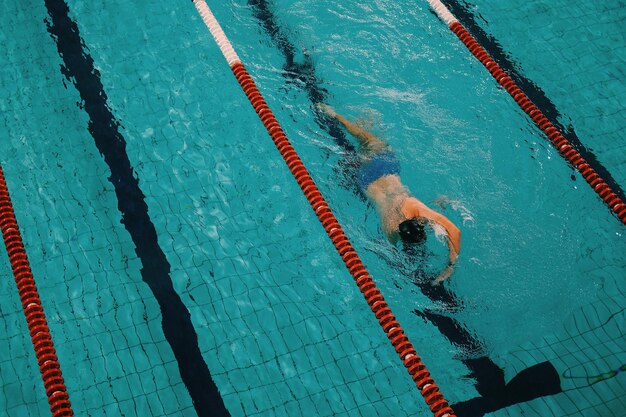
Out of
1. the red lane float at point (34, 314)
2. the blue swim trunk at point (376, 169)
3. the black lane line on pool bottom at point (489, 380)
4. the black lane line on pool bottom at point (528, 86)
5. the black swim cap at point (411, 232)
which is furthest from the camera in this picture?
the black lane line on pool bottom at point (528, 86)

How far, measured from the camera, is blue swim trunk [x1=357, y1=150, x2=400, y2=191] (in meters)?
4.84

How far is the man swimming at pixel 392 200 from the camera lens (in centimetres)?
446

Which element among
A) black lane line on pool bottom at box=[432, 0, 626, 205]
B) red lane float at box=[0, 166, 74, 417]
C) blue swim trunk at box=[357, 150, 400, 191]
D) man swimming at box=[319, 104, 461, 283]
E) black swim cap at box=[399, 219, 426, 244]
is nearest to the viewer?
red lane float at box=[0, 166, 74, 417]

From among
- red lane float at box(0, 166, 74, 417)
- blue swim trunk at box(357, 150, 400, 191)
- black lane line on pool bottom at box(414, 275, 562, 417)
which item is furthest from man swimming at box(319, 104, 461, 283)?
red lane float at box(0, 166, 74, 417)

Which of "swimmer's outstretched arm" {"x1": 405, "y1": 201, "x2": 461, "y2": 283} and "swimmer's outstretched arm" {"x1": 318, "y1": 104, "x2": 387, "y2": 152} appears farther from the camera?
"swimmer's outstretched arm" {"x1": 318, "y1": 104, "x2": 387, "y2": 152}

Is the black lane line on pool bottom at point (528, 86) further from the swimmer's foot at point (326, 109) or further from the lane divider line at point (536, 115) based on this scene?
the swimmer's foot at point (326, 109)

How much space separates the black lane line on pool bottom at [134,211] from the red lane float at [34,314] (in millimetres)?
A: 695

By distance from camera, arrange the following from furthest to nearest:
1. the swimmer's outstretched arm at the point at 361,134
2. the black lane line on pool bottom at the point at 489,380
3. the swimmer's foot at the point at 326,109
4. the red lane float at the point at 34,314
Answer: the swimmer's foot at the point at 326,109, the swimmer's outstretched arm at the point at 361,134, the black lane line on pool bottom at the point at 489,380, the red lane float at the point at 34,314

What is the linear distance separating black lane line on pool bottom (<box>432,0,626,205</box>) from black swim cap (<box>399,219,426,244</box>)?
60.0 inches

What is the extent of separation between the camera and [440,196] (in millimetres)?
4879

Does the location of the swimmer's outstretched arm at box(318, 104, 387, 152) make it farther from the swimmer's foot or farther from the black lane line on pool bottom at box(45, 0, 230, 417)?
the black lane line on pool bottom at box(45, 0, 230, 417)

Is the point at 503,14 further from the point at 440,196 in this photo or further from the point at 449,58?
the point at 440,196

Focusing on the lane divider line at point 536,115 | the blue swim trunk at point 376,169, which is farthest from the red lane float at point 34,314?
the lane divider line at point 536,115

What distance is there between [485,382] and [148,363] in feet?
6.53
